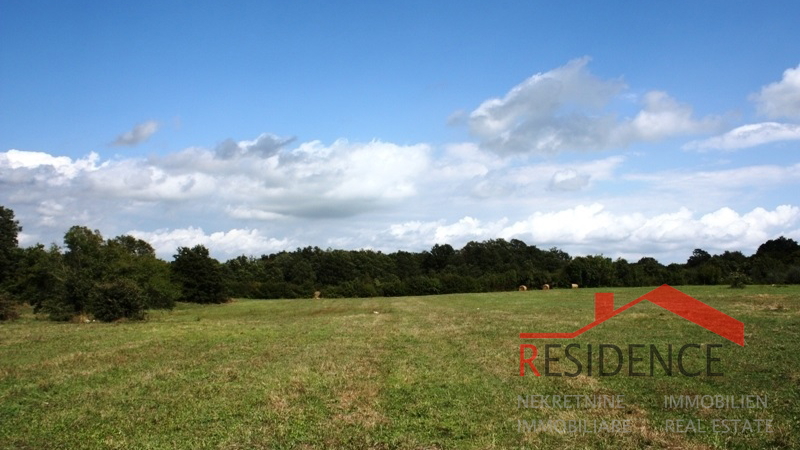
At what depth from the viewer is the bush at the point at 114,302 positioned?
103 feet

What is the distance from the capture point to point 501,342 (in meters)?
17.8

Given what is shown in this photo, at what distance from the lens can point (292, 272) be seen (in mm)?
109500

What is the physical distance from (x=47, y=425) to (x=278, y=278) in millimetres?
98119

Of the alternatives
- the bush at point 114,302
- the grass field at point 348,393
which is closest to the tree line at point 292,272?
the bush at point 114,302

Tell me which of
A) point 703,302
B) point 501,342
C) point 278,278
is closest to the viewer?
point 501,342

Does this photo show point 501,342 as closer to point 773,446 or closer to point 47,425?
point 773,446

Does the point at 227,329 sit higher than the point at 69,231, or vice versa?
the point at 69,231

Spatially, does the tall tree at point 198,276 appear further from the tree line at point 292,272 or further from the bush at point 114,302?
the bush at point 114,302

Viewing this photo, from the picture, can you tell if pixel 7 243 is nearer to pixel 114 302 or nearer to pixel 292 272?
pixel 292 272

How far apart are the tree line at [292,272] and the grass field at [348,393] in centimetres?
2065

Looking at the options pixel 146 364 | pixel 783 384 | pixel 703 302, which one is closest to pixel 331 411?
pixel 146 364

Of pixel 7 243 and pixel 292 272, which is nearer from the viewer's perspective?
pixel 7 243

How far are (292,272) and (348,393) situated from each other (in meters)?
102

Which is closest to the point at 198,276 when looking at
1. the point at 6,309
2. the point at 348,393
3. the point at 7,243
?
the point at 7,243
